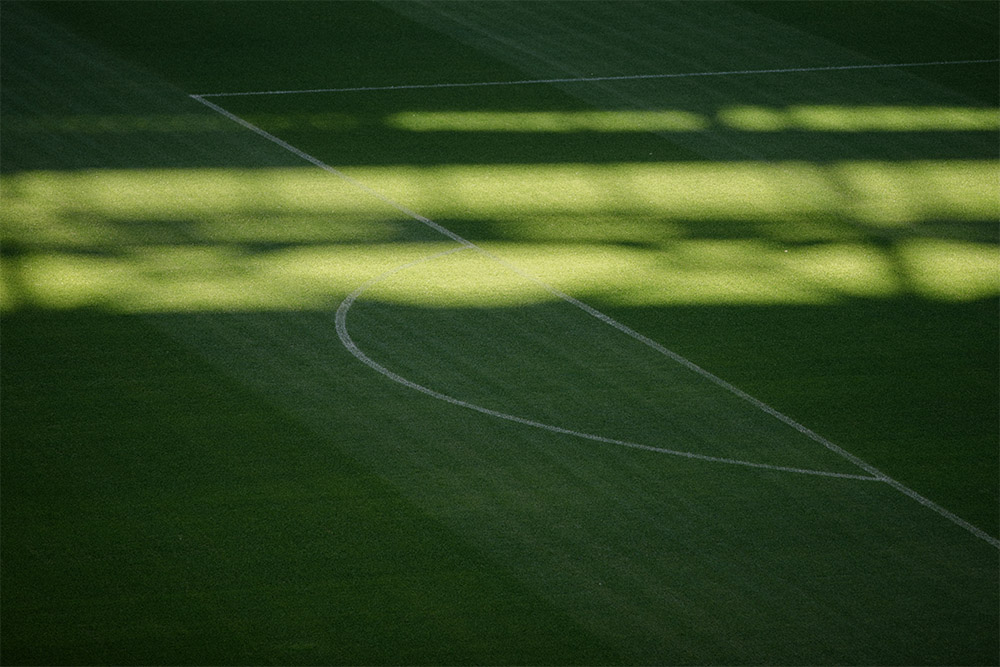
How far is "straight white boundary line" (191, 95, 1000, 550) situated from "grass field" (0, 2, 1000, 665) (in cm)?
3

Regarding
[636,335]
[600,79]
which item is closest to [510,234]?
[636,335]

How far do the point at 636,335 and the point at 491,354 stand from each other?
884 mm

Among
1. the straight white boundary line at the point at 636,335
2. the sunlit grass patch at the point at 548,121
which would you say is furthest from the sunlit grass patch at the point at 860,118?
the straight white boundary line at the point at 636,335

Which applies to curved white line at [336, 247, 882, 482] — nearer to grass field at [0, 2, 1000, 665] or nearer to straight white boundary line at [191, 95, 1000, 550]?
grass field at [0, 2, 1000, 665]

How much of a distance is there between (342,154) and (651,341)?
3.56 meters

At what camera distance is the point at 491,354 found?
297 inches

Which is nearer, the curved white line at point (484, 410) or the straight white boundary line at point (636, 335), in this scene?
the straight white boundary line at point (636, 335)

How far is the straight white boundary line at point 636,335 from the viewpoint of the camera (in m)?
6.29

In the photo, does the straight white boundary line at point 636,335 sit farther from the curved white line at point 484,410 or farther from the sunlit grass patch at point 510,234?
the curved white line at point 484,410

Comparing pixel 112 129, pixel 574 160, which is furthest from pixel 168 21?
pixel 574 160

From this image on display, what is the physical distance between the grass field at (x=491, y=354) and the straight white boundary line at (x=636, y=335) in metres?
0.03

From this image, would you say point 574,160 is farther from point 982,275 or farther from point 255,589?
point 255,589

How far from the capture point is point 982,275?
893 centimetres

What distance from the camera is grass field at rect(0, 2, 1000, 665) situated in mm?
5488
